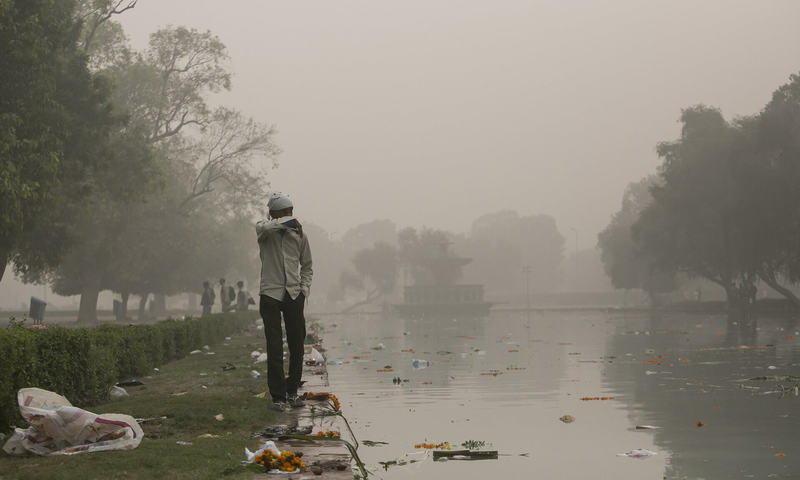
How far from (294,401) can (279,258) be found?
1695 millimetres

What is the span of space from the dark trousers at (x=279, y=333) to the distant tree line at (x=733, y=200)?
127 feet

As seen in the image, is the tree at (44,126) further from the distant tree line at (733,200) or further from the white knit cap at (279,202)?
the distant tree line at (733,200)

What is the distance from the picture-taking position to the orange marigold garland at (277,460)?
621 centimetres

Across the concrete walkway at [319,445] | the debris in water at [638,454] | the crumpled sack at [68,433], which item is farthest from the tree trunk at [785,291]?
the crumpled sack at [68,433]

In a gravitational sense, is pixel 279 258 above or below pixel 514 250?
below

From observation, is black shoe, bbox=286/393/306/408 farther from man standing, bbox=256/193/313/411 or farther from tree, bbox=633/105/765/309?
tree, bbox=633/105/765/309

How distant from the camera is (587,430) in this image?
32.0 ft

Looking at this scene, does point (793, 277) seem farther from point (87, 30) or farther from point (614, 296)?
point (614, 296)

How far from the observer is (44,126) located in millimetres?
25609

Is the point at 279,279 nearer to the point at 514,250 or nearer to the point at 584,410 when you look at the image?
the point at 584,410

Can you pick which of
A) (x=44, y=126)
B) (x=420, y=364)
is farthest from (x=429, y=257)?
(x=420, y=364)

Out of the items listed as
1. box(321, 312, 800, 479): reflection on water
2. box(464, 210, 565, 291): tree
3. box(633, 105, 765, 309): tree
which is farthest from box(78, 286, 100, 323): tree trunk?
box(464, 210, 565, 291): tree

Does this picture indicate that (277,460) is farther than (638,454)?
No

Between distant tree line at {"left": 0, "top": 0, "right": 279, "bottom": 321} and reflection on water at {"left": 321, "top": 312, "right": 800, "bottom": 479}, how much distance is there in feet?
36.2
